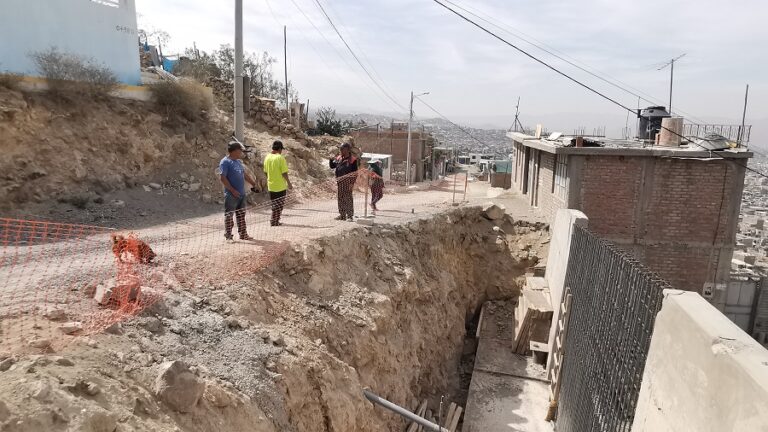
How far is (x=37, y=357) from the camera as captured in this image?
A: 121 inches

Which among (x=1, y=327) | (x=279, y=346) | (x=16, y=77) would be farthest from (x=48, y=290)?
(x=16, y=77)

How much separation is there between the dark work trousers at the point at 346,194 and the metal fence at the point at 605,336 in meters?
4.09

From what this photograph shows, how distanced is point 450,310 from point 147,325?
6.89m

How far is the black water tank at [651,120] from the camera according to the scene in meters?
14.1

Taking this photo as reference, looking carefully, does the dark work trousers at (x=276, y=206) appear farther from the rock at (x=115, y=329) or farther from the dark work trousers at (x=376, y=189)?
the rock at (x=115, y=329)

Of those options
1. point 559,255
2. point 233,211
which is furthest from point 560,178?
point 233,211

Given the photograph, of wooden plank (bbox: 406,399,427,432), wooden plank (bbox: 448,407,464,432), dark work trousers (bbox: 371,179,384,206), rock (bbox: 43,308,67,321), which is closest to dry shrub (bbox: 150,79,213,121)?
dark work trousers (bbox: 371,179,384,206)

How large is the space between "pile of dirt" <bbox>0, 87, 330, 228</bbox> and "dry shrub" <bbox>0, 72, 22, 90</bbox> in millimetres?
225

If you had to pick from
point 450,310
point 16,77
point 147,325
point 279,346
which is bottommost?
point 450,310

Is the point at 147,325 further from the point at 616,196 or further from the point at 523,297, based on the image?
the point at 616,196

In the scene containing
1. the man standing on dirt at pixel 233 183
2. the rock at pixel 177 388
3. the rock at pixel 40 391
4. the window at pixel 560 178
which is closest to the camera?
the rock at pixel 40 391

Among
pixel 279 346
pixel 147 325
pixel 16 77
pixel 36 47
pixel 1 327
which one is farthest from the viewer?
pixel 36 47

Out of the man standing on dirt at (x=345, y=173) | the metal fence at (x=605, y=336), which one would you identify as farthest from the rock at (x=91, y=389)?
the man standing on dirt at (x=345, y=173)

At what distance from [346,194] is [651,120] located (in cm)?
1096
